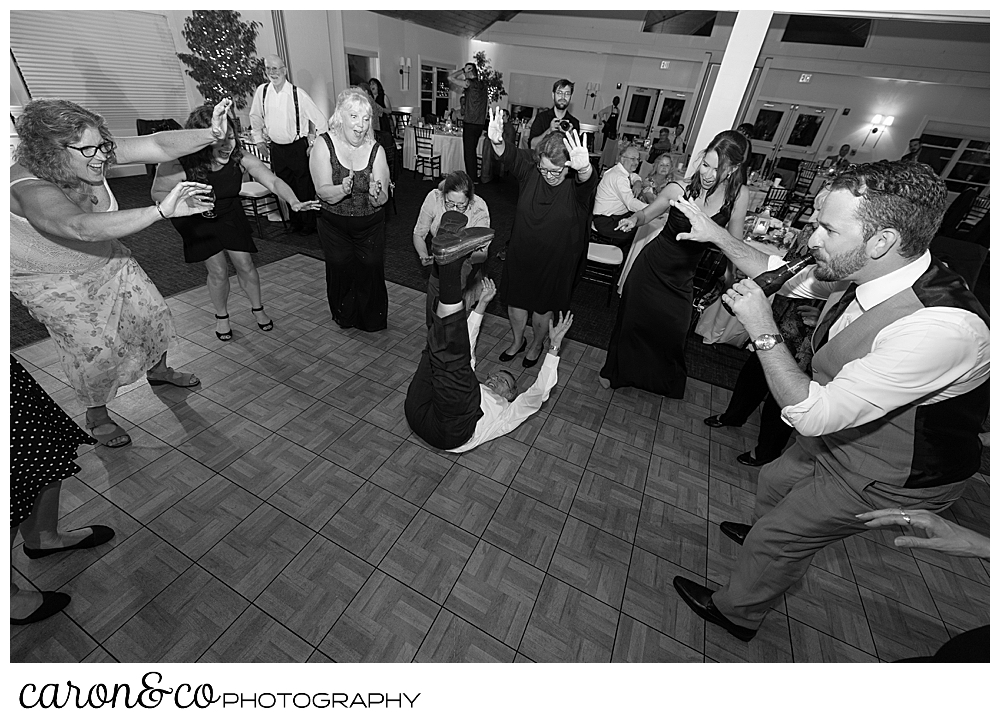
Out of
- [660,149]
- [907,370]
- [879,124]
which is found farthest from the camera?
[879,124]

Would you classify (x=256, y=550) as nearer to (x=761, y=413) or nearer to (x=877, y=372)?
(x=877, y=372)

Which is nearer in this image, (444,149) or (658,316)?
(658,316)

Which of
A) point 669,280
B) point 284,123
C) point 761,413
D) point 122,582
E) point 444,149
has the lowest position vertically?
point 122,582

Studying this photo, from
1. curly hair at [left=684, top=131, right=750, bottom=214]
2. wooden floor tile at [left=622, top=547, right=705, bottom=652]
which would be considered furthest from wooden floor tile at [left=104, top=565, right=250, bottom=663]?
curly hair at [left=684, top=131, right=750, bottom=214]

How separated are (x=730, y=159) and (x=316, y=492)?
2.68 m

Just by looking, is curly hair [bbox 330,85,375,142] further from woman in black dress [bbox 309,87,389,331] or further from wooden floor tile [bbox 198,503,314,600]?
wooden floor tile [bbox 198,503,314,600]

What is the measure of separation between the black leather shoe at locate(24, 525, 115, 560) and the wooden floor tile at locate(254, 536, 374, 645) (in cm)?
74

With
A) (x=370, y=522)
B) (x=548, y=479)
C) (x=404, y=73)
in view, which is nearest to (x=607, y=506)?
(x=548, y=479)

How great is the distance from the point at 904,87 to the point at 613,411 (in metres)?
12.0

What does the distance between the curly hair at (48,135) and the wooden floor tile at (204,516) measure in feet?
4.67

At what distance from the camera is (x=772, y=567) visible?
1485mm

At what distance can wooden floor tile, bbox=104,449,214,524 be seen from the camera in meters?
1.96

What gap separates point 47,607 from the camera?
154 centimetres

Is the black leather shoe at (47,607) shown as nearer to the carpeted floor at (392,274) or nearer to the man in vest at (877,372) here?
the carpeted floor at (392,274)
